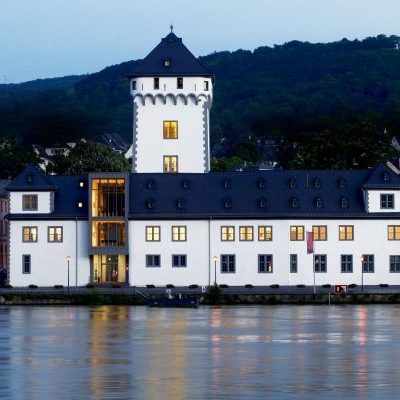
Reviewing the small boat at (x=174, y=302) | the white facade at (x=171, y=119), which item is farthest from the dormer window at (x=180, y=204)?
the small boat at (x=174, y=302)

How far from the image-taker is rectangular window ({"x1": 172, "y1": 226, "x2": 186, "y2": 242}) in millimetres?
125750

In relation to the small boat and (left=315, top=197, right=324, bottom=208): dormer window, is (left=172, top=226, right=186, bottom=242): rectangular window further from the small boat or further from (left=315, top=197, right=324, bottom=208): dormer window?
the small boat

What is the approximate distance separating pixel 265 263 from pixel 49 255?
15.6 meters

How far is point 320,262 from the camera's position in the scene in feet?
412

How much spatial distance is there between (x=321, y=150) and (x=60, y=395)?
12262cm

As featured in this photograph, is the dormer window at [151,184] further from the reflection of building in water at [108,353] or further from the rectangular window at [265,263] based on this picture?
the reflection of building in water at [108,353]

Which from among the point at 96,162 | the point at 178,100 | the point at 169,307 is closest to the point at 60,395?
the point at 169,307

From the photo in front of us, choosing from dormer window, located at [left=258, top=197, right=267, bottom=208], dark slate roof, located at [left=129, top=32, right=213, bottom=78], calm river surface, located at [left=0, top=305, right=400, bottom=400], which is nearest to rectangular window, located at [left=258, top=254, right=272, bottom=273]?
dormer window, located at [left=258, top=197, right=267, bottom=208]

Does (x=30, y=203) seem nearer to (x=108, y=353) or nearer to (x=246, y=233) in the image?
(x=246, y=233)

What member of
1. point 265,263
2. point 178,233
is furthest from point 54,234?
point 265,263

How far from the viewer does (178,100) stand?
445 feet

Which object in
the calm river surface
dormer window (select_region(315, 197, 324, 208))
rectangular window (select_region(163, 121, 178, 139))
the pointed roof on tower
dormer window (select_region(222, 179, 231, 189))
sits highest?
the pointed roof on tower

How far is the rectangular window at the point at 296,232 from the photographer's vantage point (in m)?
126

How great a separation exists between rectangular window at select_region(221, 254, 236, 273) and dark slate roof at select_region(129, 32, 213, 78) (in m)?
17.6
